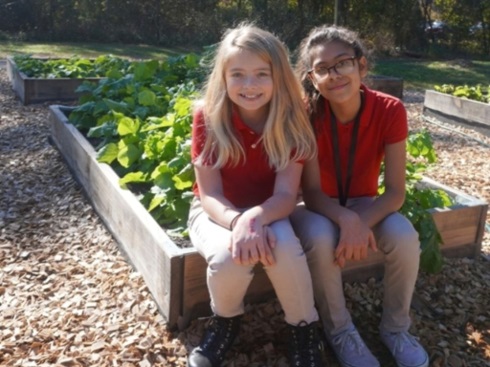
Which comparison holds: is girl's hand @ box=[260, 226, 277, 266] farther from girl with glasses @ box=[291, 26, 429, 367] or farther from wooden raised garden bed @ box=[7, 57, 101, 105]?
wooden raised garden bed @ box=[7, 57, 101, 105]

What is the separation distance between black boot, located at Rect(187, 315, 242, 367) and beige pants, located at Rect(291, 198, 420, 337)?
0.36 metres

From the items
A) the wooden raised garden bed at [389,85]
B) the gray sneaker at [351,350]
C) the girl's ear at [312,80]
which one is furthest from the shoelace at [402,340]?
the wooden raised garden bed at [389,85]

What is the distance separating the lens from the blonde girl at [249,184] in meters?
2.25

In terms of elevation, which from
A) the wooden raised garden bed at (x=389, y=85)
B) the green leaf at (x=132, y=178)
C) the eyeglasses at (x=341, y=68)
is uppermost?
the eyeglasses at (x=341, y=68)

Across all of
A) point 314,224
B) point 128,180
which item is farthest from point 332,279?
point 128,180

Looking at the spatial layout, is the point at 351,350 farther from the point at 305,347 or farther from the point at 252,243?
the point at 252,243

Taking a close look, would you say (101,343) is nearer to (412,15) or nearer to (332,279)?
(332,279)

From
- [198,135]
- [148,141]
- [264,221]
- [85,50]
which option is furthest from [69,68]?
[85,50]

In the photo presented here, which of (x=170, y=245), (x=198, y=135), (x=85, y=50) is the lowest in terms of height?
(x=85, y=50)

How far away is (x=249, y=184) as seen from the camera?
2607mm

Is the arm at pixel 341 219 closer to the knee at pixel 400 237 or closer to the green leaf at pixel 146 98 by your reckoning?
the knee at pixel 400 237

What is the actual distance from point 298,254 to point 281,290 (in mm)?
146

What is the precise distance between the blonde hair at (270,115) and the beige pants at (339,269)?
28cm

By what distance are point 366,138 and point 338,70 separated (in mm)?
319
